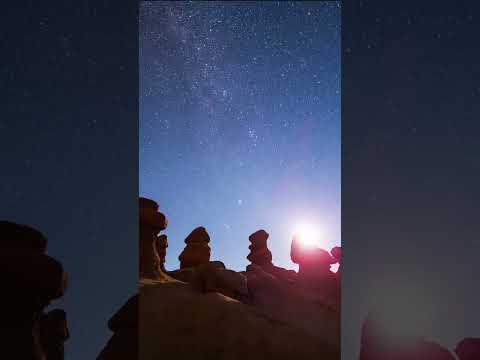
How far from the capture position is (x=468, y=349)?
11.5 meters

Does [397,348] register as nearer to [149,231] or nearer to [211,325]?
[211,325]

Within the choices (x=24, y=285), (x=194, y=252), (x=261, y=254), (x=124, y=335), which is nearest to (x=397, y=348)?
(x=261, y=254)

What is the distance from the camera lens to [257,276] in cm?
1368

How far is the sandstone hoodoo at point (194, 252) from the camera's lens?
17727 millimetres

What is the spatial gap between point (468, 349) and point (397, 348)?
3749 millimetres

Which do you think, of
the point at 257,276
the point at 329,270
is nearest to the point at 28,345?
the point at 257,276

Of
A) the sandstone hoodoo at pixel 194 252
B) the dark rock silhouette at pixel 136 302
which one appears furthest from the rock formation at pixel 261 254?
the dark rock silhouette at pixel 136 302

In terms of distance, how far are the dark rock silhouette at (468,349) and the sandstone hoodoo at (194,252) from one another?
43.6 feet

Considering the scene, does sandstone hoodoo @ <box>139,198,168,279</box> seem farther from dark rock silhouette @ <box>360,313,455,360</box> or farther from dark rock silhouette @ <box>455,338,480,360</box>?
dark rock silhouette @ <box>455,338,480,360</box>

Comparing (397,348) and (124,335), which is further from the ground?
(124,335)

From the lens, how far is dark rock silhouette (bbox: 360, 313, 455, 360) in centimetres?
1044

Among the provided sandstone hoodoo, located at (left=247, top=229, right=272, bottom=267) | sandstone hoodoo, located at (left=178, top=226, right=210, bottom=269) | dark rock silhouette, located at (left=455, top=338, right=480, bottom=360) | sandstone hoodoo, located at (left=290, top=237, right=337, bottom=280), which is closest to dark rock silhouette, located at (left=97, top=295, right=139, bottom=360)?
sandstone hoodoo, located at (left=178, top=226, right=210, bottom=269)

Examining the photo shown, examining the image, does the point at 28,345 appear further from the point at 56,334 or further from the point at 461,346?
the point at 461,346

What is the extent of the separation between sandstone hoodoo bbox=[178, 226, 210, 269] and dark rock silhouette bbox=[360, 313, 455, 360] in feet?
33.2
